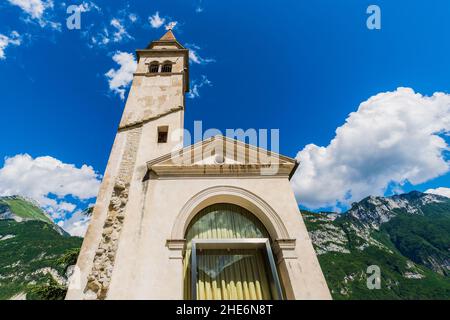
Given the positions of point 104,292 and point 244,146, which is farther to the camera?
point 244,146

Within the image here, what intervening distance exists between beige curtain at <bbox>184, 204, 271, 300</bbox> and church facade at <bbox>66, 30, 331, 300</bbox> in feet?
0.09

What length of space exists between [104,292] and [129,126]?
6.17 metres

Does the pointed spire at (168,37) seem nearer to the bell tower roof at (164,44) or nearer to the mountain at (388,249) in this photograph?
the bell tower roof at (164,44)

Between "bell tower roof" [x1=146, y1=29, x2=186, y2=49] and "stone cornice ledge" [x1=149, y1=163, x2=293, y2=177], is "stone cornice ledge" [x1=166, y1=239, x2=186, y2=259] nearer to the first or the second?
"stone cornice ledge" [x1=149, y1=163, x2=293, y2=177]

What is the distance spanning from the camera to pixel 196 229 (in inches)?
290

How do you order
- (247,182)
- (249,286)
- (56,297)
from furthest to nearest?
(56,297), (247,182), (249,286)

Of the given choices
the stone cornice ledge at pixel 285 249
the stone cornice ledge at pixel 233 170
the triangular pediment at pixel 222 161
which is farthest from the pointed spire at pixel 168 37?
the stone cornice ledge at pixel 285 249

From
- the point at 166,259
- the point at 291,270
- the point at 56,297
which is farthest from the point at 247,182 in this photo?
the point at 56,297

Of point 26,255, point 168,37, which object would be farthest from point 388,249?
point 26,255

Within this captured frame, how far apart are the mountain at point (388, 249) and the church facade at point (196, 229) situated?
97.3m

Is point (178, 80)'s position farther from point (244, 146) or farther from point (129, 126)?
point (244, 146)

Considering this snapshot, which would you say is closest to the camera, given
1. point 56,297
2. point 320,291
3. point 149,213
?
point 320,291

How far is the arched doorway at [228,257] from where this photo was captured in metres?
6.30
